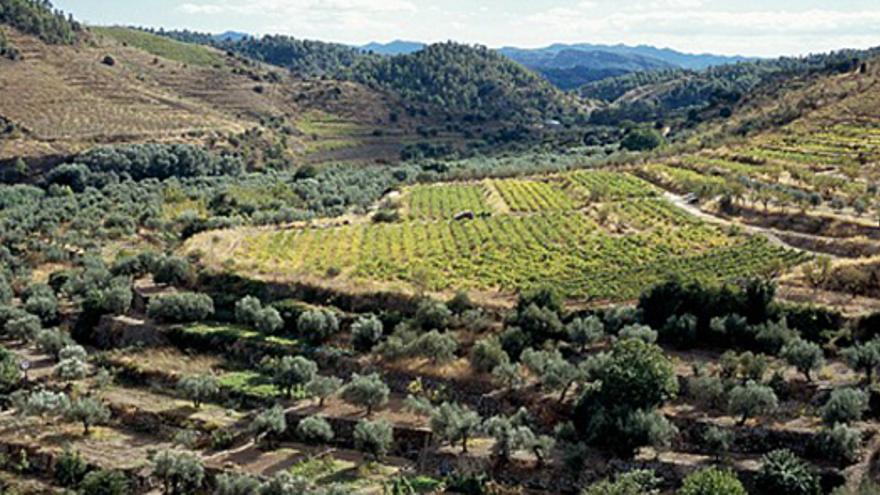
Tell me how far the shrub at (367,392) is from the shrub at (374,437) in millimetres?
2618

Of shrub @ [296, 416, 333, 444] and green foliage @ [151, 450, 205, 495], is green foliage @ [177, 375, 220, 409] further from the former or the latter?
green foliage @ [151, 450, 205, 495]

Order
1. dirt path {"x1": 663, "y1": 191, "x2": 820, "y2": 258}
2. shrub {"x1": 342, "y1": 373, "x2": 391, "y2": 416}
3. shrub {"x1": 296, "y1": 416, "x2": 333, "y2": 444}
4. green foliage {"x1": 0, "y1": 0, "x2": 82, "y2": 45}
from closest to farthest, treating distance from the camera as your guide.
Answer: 1. shrub {"x1": 296, "y1": 416, "x2": 333, "y2": 444}
2. shrub {"x1": 342, "y1": 373, "x2": 391, "y2": 416}
3. dirt path {"x1": 663, "y1": 191, "x2": 820, "y2": 258}
4. green foliage {"x1": 0, "y1": 0, "x2": 82, "y2": 45}

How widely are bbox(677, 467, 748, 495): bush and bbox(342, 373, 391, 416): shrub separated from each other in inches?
692

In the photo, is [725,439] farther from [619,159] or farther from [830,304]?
[619,159]

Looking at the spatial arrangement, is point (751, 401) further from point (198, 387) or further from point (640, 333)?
point (198, 387)

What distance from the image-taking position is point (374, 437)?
40438 mm

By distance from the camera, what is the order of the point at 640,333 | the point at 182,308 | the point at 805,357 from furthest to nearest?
the point at 182,308
the point at 640,333
the point at 805,357

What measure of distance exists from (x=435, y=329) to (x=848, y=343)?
2358 centimetres

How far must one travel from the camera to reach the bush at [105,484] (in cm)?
Answer: 3834

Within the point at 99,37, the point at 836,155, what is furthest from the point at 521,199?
the point at 99,37

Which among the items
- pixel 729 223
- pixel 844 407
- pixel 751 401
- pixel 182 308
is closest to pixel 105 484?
pixel 182 308

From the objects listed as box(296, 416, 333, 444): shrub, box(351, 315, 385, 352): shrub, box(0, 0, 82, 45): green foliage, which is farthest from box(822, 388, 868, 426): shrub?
box(0, 0, 82, 45): green foliage

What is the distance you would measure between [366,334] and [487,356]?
880cm

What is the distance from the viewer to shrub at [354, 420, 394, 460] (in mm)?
40572
